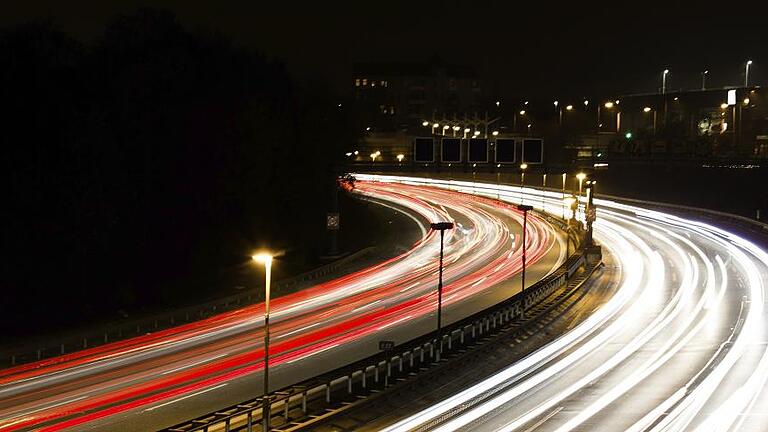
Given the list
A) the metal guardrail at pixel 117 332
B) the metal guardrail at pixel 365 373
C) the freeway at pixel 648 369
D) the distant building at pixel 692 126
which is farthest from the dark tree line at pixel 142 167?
the distant building at pixel 692 126

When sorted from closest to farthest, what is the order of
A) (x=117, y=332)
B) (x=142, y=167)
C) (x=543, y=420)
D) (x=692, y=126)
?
(x=543, y=420) < (x=117, y=332) < (x=142, y=167) < (x=692, y=126)

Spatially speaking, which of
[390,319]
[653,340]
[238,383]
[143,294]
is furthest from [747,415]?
[143,294]

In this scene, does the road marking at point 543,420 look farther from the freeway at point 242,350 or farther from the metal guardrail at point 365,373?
the freeway at point 242,350

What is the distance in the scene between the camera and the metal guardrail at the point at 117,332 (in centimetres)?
3434

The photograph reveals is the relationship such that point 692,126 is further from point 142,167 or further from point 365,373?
point 365,373

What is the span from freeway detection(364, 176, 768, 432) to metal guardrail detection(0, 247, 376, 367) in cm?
1585

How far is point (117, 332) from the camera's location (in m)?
37.9

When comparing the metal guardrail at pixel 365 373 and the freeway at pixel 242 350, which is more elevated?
the metal guardrail at pixel 365 373

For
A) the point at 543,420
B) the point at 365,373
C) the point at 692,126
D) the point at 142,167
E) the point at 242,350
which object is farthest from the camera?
the point at 692,126

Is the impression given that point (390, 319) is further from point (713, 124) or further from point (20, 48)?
point (713, 124)

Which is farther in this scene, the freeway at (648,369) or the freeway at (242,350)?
the freeway at (242,350)

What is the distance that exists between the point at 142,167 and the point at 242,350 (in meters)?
29.0

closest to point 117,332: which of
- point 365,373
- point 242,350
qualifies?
point 242,350

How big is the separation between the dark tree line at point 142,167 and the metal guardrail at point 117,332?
1003 centimetres
